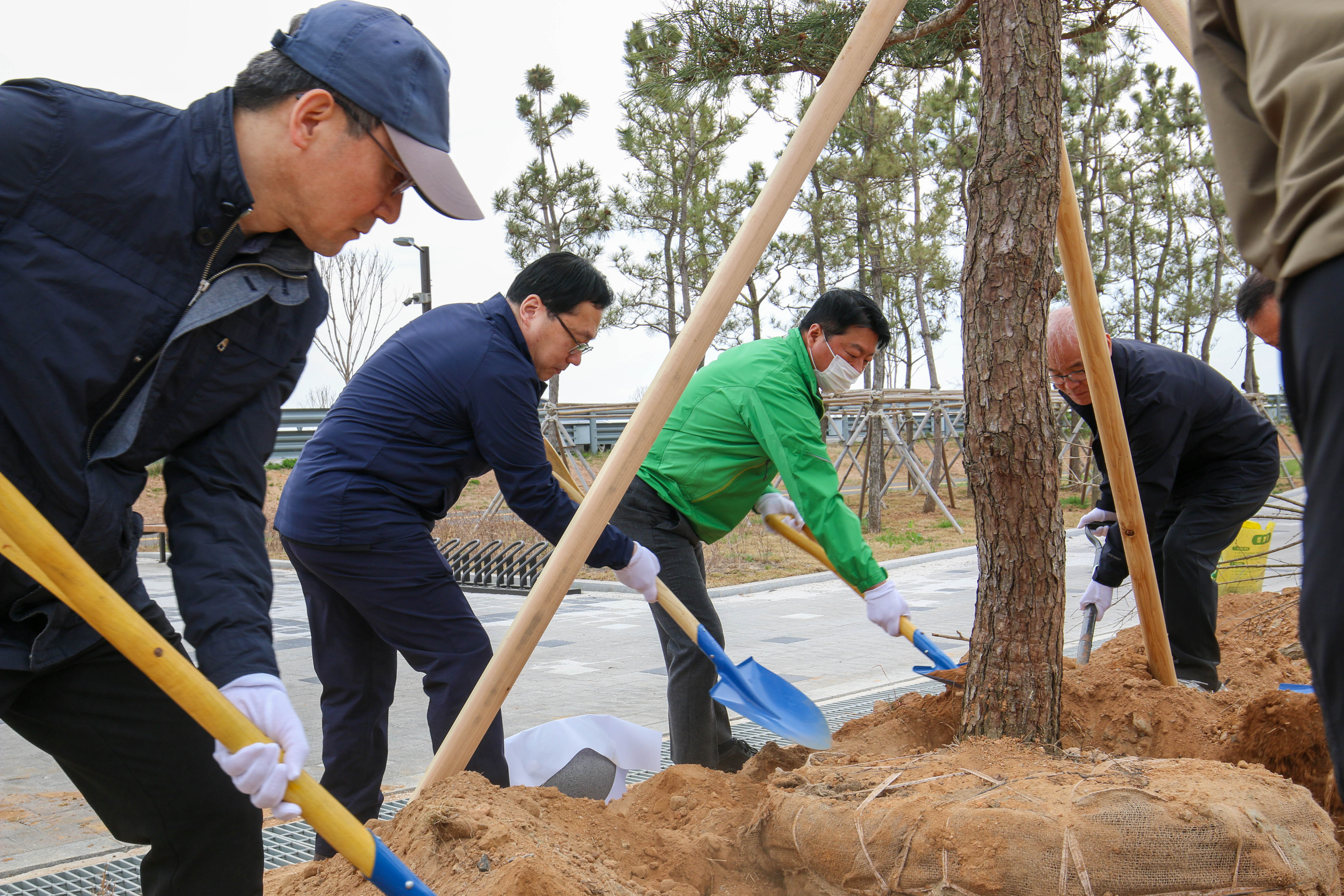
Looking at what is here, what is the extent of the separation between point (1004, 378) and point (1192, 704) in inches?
50.8

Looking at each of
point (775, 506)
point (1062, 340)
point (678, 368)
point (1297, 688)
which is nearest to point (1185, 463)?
point (1062, 340)

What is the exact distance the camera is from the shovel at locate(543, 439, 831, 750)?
2949 millimetres

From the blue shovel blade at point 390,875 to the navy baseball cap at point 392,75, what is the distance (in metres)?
1.04

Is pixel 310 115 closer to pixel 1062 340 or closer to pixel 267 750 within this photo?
pixel 267 750

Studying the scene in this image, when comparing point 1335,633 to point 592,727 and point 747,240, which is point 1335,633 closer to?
point 747,240

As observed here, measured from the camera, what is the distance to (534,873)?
1853mm

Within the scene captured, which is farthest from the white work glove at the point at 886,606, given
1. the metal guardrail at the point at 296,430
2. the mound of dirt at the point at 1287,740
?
the metal guardrail at the point at 296,430

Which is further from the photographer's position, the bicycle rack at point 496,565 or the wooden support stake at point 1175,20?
the bicycle rack at point 496,565

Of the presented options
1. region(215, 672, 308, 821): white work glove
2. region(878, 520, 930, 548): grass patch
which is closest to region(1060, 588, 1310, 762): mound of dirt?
region(215, 672, 308, 821): white work glove

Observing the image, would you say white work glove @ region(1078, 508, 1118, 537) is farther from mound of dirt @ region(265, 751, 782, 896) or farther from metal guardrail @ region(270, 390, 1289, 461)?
metal guardrail @ region(270, 390, 1289, 461)

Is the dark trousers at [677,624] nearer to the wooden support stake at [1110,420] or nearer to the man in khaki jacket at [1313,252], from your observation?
the wooden support stake at [1110,420]

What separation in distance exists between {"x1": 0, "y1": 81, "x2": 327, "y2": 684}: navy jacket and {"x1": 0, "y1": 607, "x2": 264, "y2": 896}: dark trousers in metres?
0.09

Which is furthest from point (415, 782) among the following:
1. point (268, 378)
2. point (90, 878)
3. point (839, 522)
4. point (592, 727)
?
point (268, 378)

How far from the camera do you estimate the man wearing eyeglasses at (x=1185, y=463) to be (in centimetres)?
392
